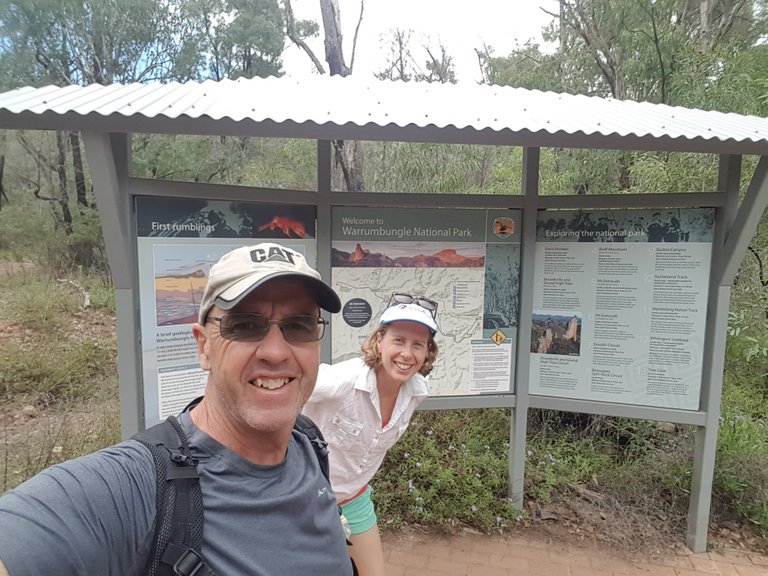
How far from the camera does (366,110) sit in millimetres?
2723

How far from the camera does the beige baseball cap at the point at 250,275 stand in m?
1.16

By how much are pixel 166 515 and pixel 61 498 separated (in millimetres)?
193

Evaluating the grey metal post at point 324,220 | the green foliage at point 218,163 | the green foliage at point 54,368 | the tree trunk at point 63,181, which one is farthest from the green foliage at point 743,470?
the tree trunk at point 63,181

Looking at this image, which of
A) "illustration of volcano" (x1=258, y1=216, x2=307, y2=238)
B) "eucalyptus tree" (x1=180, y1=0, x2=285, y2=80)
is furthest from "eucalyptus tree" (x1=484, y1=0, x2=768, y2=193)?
"eucalyptus tree" (x1=180, y1=0, x2=285, y2=80)

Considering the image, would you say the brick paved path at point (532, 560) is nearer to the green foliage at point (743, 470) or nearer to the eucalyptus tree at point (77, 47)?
the green foliage at point (743, 470)

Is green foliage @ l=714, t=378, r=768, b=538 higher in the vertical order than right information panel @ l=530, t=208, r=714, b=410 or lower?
lower

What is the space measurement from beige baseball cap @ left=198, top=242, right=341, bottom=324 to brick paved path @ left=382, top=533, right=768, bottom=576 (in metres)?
2.82

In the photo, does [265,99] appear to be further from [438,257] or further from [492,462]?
[492,462]

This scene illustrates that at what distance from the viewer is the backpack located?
3.16ft

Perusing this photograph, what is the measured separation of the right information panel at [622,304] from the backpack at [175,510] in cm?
303

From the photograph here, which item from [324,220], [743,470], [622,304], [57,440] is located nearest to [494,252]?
[622,304]

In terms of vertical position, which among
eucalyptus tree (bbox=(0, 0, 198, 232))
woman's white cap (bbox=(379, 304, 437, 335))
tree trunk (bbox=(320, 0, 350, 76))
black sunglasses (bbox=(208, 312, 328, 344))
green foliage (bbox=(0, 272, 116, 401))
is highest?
eucalyptus tree (bbox=(0, 0, 198, 232))

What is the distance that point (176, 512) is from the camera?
1.00 m

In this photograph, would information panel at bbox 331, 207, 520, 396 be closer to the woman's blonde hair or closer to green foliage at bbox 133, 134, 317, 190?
the woman's blonde hair
